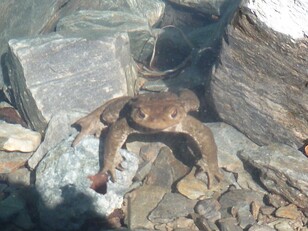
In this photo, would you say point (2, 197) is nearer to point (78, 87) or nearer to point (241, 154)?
point (78, 87)

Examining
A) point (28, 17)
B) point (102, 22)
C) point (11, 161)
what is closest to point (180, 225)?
point (11, 161)

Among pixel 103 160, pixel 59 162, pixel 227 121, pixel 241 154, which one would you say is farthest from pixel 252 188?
pixel 59 162

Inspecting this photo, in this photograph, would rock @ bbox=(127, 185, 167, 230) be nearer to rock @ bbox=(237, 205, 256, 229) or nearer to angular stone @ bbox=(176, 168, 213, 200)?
angular stone @ bbox=(176, 168, 213, 200)

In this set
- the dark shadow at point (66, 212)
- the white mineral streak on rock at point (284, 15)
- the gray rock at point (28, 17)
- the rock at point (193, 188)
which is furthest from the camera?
the gray rock at point (28, 17)

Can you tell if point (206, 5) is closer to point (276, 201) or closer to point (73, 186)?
point (276, 201)

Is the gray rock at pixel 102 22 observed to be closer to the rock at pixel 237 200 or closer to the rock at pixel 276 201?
the rock at pixel 237 200

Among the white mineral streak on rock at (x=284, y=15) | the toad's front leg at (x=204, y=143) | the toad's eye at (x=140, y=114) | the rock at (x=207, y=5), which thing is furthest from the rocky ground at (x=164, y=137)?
the rock at (x=207, y=5)

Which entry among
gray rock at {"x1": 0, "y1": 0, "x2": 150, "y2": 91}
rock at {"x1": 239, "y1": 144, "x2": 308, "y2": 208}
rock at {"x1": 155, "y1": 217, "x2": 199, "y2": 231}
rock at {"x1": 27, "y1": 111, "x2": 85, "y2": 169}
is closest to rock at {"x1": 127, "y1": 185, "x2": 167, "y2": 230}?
rock at {"x1": 155, "y1": 217, "x2": 199, "y2": 231}
